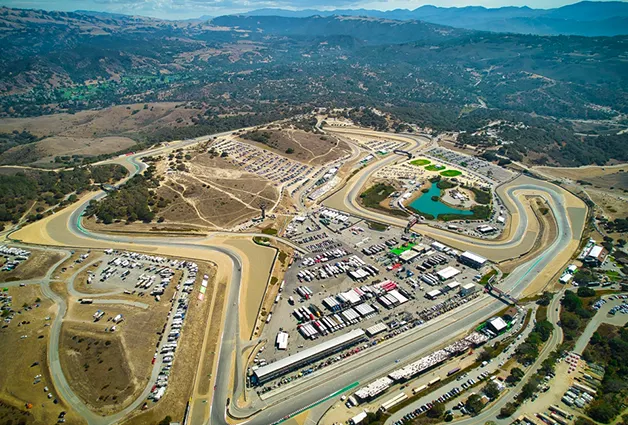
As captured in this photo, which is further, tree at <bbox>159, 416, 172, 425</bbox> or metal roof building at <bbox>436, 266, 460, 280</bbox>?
metal roof building at <bbox>436, 266, 460, 280</bbox>

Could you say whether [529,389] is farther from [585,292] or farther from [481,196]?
[481,196]

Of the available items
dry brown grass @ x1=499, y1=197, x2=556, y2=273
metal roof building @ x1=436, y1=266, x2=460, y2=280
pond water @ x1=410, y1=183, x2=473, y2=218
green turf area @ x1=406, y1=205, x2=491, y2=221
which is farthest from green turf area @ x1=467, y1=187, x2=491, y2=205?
metal roof building @ x1=436, y1=266, x2=460, y2=280

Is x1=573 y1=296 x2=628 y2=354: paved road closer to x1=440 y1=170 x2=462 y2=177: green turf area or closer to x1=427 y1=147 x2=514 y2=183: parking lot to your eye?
x1=427 y1=147 x2=514 y2=183: parking lot

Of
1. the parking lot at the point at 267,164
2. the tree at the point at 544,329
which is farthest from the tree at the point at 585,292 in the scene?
the parking lot at the point at 267,164

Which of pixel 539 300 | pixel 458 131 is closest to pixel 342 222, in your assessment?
pixel 539 300

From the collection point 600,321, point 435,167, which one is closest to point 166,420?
point 600,321

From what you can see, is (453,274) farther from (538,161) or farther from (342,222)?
(538,161)
